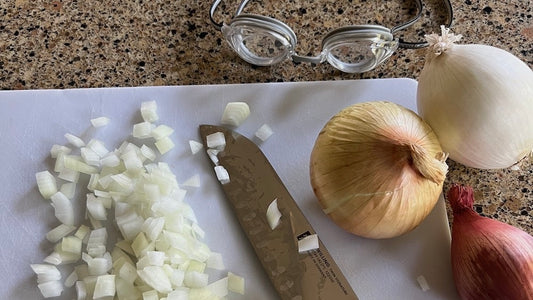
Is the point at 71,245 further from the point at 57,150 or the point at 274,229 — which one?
the point at 274,229

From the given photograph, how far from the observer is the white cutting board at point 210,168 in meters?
1.07

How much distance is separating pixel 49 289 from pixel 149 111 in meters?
0.39

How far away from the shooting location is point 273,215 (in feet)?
3.56

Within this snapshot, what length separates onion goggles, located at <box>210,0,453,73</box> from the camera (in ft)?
3.61

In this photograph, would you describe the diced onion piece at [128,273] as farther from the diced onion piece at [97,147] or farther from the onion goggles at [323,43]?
the onion goggles at [323,43]

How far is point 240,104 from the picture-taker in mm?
1177

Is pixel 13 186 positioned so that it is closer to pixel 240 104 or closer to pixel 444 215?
pixel 240 104

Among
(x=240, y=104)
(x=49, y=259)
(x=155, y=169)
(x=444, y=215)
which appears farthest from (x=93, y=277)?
(x=444, y=215)

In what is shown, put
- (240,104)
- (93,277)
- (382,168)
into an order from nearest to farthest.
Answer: (382,168)
(93,277)
(240,104)

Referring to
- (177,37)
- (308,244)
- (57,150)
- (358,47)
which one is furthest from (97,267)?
(358,47)

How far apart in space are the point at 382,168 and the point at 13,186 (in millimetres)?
718

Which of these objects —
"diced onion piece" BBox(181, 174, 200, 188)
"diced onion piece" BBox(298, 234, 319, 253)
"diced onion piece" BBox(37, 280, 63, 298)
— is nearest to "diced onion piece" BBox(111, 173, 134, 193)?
"diced onion piece" BBox(181, 174, 200, 188)

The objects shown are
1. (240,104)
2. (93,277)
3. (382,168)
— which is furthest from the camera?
(240,104)

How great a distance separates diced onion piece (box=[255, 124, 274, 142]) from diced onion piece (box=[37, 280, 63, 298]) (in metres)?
0.47
